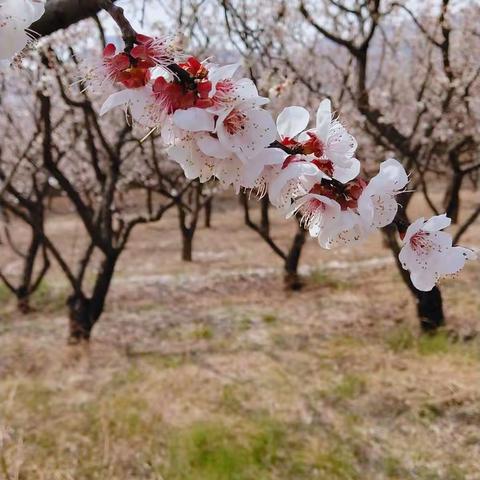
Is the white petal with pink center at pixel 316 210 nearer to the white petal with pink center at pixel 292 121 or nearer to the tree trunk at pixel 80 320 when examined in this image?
the white petal with pink center at pixel 292 121

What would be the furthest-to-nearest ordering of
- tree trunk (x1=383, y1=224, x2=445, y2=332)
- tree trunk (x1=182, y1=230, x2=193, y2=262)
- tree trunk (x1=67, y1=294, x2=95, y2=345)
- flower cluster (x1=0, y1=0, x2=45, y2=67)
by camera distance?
tree trunk (x1=182, y1=230, x2=193, y2=262)
tree trunk (x1=67, y1=294, x2=95, y2=345)
tree trunk (x1=383, y1=224, x2=445, y2=332)
flower cluster (x1=0, y1=0, x2=45, y2=67)

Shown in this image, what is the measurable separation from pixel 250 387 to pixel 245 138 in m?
3.42

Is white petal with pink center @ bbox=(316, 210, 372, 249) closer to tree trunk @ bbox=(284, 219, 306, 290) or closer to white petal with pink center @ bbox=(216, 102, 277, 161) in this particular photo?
white petal with pink center @ bbox=(216, 102, 277, 161)

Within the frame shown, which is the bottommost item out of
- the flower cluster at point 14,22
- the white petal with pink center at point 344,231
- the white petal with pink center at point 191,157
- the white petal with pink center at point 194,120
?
the white petal with pink center at point 344,231

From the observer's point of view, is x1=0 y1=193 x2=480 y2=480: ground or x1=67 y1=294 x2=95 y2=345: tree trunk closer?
x1=0 y1=193 x2=480 y2=480: ground

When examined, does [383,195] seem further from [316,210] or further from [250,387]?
[250,387]

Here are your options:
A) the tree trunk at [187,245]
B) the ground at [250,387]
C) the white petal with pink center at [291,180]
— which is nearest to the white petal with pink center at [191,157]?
the white petal with pink center at [291,180]

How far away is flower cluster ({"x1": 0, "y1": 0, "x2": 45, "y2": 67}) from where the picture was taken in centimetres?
85

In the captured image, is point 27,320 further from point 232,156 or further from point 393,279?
point 232,156

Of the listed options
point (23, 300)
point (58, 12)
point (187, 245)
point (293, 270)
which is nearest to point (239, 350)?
point (293, 270)

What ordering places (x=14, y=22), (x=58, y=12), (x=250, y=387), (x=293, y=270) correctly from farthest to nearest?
(x=293, y=270), (x=250, y=387), (x=58, y=12), (x=14, y=22)

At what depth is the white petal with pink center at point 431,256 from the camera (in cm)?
106

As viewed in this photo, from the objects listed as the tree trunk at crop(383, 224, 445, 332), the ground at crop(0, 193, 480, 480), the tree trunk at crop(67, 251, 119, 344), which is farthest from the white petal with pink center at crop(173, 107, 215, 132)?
the tree trunk at crop(67, 251, 119, 344)

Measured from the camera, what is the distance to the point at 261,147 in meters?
0.93
